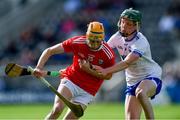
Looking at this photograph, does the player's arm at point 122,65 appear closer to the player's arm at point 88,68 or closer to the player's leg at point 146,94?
the player's arm at point 88,68

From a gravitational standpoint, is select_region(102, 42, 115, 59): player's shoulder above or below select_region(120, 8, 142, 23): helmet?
below

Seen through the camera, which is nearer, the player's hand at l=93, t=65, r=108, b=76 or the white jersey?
the player's hand at l=93, t=65, r=108, b=76

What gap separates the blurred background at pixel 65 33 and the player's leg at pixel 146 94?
11.9 metres

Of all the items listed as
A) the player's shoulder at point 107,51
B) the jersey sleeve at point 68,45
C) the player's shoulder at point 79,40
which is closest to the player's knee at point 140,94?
the player's shoulder at point 107,51

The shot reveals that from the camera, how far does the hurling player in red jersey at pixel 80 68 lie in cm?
1273

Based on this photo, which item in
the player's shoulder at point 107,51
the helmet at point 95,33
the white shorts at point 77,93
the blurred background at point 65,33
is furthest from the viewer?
the blurred background at point 65,33

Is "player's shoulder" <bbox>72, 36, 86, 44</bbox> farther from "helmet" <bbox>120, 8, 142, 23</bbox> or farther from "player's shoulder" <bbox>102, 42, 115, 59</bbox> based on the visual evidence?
"helmet" <bbox>120, 8, 142, 23</bbox>

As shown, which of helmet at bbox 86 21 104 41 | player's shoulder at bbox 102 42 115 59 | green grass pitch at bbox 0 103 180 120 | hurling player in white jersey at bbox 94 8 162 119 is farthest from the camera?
green grass pitch at bbox 0 103 180 120

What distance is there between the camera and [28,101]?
25.8 m

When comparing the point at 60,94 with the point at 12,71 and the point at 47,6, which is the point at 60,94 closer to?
the point at 12,71

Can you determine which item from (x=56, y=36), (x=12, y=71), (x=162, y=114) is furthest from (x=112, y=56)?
(x=56, y=36)

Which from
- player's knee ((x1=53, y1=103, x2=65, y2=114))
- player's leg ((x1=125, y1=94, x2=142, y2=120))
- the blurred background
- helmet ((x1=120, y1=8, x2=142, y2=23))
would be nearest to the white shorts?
player's knee ((x1=53, y1=103, x2=65, y2=114))

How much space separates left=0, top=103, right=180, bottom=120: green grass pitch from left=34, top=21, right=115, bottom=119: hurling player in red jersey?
5.87m

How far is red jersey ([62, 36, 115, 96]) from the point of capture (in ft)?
42.2
